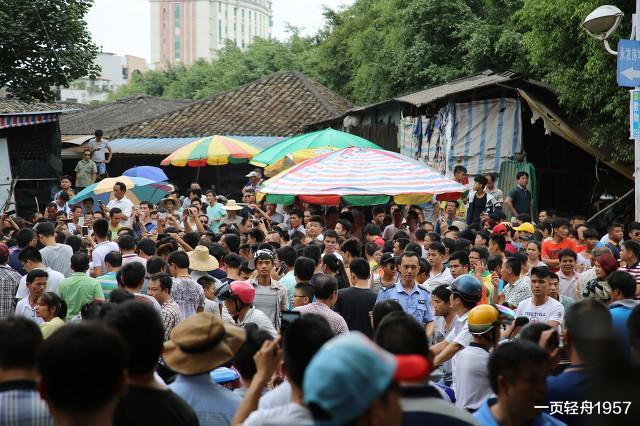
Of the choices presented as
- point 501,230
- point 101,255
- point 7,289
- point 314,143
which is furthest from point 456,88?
point 7,289

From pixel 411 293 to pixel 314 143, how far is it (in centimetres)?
1031

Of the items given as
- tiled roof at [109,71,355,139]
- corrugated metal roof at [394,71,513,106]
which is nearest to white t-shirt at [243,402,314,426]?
corrugated metal roof at [394,71,513,106]

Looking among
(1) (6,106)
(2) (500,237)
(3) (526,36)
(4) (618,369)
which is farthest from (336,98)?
(4) (618,369)

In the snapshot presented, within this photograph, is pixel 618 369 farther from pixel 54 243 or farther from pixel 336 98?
pixel 336 98

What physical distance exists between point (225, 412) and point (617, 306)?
339 cm

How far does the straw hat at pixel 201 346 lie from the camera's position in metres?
4.26

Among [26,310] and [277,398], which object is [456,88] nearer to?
[26,310]

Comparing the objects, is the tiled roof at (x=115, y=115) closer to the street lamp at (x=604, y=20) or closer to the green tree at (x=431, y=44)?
the green tree at (x=431, y=44)

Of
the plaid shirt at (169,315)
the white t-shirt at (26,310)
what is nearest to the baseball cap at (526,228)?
the plaid shirt at (169,315)

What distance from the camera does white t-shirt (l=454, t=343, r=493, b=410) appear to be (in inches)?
207

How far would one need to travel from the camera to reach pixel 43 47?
2450 centimetres

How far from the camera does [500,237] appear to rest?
10.6m

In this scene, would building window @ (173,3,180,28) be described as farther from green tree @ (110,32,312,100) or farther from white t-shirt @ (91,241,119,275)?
white t-shirt @ (91,241,119,275)

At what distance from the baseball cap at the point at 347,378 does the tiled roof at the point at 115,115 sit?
31364 mm
